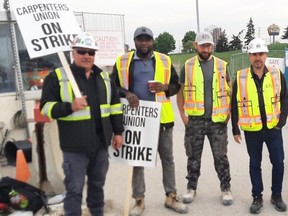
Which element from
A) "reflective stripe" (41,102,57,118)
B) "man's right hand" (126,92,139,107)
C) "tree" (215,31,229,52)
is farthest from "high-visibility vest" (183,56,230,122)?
"tree" (215,31,229,52)

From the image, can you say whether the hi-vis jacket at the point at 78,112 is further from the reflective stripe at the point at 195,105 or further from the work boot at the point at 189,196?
the work boot at the point at 189,196

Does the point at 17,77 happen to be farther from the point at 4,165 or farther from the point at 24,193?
the point at 24,193

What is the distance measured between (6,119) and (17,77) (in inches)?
32.1

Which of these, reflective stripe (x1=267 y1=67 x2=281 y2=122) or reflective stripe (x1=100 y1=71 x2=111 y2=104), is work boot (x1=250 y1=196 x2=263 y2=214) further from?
reflective stripe (x1=100 y1=71 x2=111 y2=104)

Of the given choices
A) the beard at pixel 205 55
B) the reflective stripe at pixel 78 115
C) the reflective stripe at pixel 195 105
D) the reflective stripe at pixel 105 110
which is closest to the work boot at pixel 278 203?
the reflective stripe at pixel 195 105

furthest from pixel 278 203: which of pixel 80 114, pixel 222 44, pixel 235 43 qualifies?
pixel 235 43

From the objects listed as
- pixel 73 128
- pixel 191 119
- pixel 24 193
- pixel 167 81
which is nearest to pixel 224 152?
pixel 191 119

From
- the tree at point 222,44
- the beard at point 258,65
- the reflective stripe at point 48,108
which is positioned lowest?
the reflective stripe at point 48,108

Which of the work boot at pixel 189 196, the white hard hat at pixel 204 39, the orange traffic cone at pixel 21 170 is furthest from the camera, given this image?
the orange traffic cone at pixel 21 170

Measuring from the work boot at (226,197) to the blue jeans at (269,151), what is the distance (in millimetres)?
325

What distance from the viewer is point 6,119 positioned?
725 cm

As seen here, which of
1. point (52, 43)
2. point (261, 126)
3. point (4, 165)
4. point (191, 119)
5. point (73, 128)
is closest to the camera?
point (73, 128)

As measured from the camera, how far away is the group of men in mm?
3633

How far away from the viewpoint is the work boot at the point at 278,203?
4.57m
